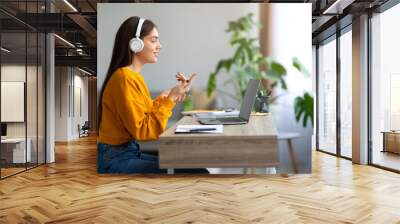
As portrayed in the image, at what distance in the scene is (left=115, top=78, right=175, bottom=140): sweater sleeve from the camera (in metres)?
1.94

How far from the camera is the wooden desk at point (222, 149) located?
1.24 m

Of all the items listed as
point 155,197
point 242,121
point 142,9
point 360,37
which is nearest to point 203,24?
point 142,9

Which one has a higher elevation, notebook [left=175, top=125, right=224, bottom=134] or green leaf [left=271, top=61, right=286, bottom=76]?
green leaf [left=271, top=61, right=286, bottom=76]

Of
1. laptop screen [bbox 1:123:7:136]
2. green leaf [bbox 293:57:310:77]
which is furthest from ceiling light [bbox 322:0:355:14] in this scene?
laptop screen [bbox 1:123:7:136]

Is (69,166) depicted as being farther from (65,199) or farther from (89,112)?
(89,112)

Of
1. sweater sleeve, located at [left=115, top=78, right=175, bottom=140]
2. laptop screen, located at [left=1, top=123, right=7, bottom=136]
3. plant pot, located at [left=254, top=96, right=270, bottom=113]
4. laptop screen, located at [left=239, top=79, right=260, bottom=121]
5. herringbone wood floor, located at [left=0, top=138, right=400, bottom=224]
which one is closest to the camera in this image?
laptop screen, located at [left=239, top=79, right=260, bottom=121]

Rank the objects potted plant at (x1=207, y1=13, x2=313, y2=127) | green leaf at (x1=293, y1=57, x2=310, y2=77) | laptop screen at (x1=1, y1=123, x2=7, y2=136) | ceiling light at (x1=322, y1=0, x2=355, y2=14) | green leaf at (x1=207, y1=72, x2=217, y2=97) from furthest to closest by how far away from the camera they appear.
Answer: ceiling light at (x1=322, y1=0, x2=355, y2=14), laptop screen at (x1=1, y1=123, x2=7, y2=136), green leaf at (x1=293, y1=57, x2=310, y2=77), green leaf at (x1=207, y1=72, x2=217, y2=97), potted plant at (x1=207, y1=13, x2=313, y2=127)

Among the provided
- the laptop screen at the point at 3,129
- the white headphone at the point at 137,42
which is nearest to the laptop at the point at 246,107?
the white headphone at the point at 137,42

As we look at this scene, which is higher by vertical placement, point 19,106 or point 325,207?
point 19,106

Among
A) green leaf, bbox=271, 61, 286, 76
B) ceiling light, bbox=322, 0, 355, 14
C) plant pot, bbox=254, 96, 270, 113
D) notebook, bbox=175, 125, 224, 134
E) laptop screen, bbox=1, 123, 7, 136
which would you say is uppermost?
ceiling light, bbox=322, 0, 355, 14

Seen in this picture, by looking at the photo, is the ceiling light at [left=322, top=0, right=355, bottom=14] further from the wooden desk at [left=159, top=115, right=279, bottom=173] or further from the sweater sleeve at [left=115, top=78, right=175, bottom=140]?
the wooden desk at [left=159, top=115, right=279, bottom=173]

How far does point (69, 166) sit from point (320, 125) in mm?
5649

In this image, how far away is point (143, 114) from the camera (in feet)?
6.89

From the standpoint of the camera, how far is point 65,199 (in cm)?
447
